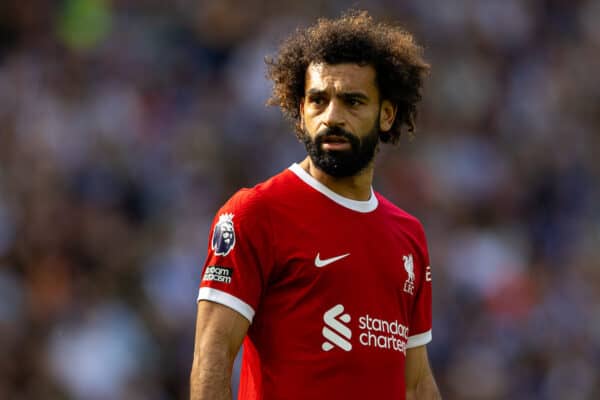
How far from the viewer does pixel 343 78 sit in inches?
160

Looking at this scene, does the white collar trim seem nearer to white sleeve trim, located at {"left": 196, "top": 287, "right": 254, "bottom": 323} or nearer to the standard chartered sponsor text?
the standard chartered sponsor text

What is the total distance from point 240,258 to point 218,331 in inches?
9.9

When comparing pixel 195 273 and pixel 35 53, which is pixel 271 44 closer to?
pixel 35 53

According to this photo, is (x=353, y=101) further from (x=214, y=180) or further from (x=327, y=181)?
(x=214, y=180)

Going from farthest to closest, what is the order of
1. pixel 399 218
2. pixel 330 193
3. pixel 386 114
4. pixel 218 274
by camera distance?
pixel 399 218 < pixel 386 114 < pixel 330 193 < pixel 218 274

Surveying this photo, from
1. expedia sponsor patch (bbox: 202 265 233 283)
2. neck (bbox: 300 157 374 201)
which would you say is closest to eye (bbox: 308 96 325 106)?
neck (bbox: 300 157 374 201)

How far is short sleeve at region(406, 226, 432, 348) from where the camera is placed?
4.41 meters

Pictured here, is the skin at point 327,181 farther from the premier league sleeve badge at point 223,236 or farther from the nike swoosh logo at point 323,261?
the nike swoosh logo at point 323,261

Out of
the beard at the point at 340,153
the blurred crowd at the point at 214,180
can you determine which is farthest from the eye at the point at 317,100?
the blurred crowd at the point at 214,180

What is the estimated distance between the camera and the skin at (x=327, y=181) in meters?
3.68

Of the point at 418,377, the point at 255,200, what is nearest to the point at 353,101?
the point at 255,200

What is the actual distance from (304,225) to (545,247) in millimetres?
7603

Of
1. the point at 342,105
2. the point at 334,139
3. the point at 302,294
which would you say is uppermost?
the point at 342,105

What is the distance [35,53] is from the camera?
10484 mm
